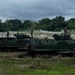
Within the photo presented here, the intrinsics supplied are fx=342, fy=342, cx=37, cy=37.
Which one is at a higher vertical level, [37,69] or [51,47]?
[51,47]

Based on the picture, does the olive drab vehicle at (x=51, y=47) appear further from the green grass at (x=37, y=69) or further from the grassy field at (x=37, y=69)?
the green grass at (x=37, y=69)

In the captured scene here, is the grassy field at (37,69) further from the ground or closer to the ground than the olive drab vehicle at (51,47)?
closer to the ground

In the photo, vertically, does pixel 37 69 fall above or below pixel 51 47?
below

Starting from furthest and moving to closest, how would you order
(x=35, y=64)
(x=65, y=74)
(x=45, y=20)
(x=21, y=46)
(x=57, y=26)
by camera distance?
(x=45, y=20) → (x=57, y=26) → (x=21, y=46) → (x=35, y=64) → (x=65, y=74)

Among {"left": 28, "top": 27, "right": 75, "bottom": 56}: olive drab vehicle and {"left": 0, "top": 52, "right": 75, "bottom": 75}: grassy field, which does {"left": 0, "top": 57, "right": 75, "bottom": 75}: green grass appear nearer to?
{"left": 0, "top": 52, "right": 75, "bottom": 75}: grassy field

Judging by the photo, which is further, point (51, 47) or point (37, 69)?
point (51, 47)

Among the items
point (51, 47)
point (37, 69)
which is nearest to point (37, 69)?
point (37, 69)

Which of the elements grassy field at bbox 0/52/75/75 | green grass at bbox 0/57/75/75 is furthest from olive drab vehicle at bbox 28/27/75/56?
green grass at bbox 0/57/75/75

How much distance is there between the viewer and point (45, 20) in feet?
470

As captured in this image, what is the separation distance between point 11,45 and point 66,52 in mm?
11280

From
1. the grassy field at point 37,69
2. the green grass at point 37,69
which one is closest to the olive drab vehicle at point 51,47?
the grassy field at point 37,69

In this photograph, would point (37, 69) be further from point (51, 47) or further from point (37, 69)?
point (51, 47)

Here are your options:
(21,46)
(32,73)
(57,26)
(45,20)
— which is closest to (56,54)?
(21,46)

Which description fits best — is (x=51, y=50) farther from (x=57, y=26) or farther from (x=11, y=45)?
(x=57, y=26)
